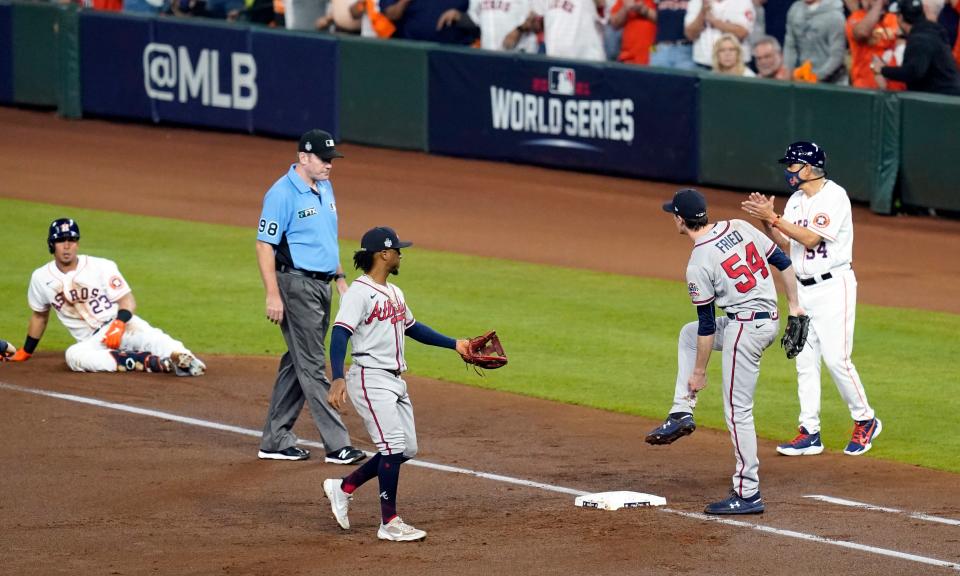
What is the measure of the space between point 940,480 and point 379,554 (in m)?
3.59

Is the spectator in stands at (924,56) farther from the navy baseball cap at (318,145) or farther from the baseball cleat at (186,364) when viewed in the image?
the navy baseball cap at (318,145)

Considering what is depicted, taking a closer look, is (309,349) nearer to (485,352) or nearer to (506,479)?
(506,479)

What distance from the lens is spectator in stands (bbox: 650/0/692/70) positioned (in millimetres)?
20656

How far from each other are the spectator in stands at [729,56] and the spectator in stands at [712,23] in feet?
0.42

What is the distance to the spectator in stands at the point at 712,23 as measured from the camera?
19547mm

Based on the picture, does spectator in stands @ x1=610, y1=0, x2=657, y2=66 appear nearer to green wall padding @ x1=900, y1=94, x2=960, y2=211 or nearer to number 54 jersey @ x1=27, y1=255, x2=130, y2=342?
green wall padding @ x1=900, y1=94, x2=960, y2=211

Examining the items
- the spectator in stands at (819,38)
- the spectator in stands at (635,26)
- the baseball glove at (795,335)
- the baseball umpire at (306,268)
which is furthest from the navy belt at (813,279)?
the spectator in stands at (635,26)

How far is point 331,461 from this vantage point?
32.9 feet

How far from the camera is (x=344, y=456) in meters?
9.98

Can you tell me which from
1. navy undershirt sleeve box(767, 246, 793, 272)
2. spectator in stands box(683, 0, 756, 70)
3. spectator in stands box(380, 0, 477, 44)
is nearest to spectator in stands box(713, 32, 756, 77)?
spectator in stands box(683, 0, 756, 70)

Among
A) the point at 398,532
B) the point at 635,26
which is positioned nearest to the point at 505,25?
the point at 635,26

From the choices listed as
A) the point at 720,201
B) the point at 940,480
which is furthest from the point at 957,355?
the point at 720,201

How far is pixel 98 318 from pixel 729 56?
9.77 m

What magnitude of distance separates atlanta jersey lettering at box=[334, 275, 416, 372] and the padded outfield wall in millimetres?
10828
